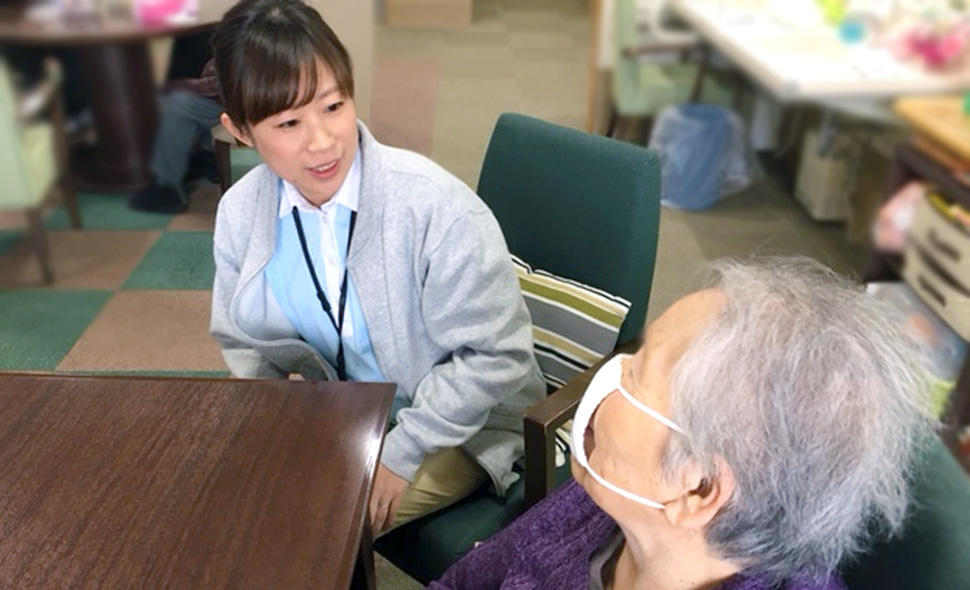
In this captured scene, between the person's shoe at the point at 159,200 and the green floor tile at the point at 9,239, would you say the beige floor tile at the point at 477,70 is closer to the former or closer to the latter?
the person's shoe at the point at 159,200

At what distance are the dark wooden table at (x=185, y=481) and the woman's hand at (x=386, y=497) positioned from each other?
0.11 meters

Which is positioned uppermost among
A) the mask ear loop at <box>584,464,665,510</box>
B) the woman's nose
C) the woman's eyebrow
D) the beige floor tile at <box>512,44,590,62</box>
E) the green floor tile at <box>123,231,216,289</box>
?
the woman's eyebrow

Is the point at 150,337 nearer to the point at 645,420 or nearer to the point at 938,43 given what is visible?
the point at 645,420

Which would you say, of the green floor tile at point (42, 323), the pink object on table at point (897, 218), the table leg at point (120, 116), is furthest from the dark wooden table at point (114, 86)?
the pink object on table at point (897, 218)

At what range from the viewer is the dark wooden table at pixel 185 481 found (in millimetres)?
739

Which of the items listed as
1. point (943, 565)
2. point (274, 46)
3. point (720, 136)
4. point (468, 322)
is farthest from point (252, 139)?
point (943, 565)

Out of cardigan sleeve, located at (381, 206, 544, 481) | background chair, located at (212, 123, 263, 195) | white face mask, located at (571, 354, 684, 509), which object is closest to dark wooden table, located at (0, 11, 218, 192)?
background chair, located at (212, 123, 263, 195)

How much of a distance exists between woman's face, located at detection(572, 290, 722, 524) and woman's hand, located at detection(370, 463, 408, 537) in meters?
0.46

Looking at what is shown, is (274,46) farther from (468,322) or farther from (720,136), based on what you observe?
(720,136)

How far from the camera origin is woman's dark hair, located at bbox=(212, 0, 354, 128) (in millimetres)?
976

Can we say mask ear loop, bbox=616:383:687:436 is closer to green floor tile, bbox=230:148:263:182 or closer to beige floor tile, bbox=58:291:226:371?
green floor tile, bbox=230:148:263:182

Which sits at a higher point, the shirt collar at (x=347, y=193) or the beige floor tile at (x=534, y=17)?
the beige floor tile at (x=534, y=17)

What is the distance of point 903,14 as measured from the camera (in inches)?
35.8

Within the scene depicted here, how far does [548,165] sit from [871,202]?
52 centimetres
